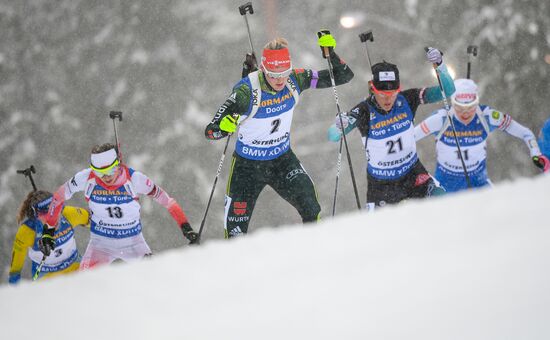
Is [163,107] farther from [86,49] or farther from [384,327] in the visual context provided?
[384,327]

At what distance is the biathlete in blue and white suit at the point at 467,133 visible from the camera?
4.26m

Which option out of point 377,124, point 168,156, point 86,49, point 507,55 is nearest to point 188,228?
point 377,124

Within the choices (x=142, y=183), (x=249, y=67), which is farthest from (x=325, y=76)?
(x=142, y=183)

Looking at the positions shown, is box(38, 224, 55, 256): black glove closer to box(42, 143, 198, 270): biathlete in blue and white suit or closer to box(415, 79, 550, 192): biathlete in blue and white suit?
box(42, 143, 198, 270): biathlete in blue and white suit

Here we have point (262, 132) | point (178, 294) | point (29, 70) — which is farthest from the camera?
point (29, 70)

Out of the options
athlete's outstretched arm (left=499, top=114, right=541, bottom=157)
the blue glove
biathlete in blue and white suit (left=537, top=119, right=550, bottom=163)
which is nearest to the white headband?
the blue glove

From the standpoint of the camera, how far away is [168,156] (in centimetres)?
627

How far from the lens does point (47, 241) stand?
4.12 metres

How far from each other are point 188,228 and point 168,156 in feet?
7.26

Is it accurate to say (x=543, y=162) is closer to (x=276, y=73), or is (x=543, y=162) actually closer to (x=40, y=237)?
(x=276, y=73)

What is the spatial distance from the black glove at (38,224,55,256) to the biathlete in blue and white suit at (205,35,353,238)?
3.88 feet

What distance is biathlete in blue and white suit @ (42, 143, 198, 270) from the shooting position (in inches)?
166

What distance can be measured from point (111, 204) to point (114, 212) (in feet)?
0.22

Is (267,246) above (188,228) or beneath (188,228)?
above
